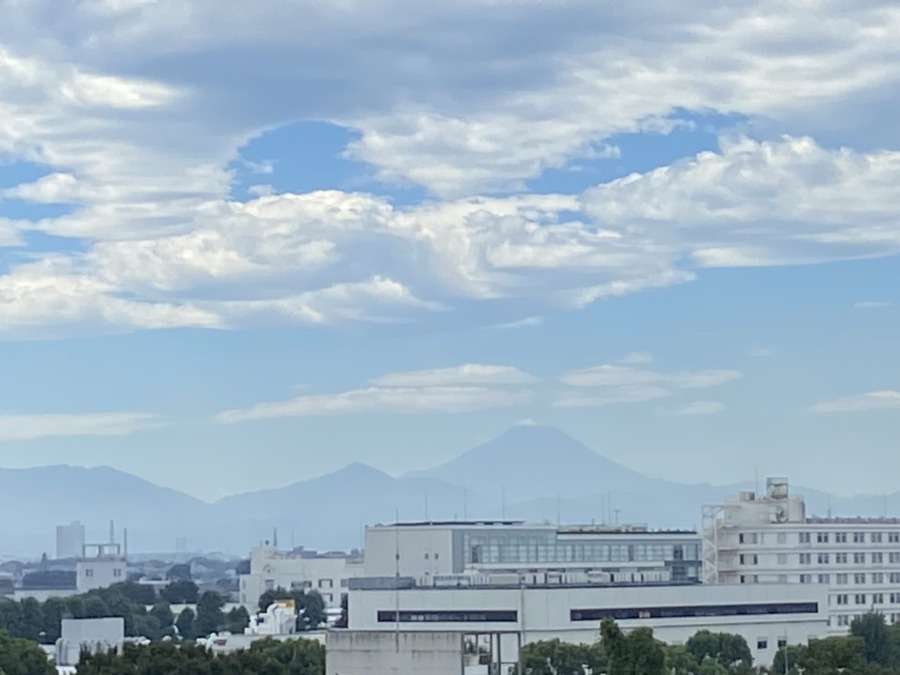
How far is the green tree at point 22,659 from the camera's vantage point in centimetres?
6756

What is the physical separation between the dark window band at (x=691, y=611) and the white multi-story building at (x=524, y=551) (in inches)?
535

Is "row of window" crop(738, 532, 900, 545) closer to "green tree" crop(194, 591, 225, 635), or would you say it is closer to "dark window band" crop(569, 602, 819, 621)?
"dark window band" crop(569, 602, 819, 621)

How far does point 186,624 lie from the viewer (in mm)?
123188

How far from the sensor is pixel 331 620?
118688 mm

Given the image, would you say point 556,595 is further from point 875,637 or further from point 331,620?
point 331,620

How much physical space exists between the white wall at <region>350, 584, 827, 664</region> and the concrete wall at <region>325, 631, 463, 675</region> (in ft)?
102

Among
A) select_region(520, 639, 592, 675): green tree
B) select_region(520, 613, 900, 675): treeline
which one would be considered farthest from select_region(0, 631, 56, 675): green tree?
select_region(520, 613, 900, 675): treeline

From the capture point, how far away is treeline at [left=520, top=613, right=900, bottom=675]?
4297cm

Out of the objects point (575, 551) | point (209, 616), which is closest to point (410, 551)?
point (575, 551)

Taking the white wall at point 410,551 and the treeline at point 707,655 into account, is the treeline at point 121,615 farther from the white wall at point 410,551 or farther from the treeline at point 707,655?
the treeline at point 707,655

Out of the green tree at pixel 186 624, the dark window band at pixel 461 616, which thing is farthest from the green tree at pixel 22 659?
the green tree at pixel 186 624

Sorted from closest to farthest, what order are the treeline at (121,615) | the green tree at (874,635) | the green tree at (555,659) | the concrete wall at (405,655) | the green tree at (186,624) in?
the concrete wall at (405,655), the green tree at (555,659), the green tree at (874,635), the treeline at (121,615), the green tree at (186,624)

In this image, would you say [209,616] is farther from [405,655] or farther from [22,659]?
[405,655]

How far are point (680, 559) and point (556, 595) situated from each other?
3698 cm
